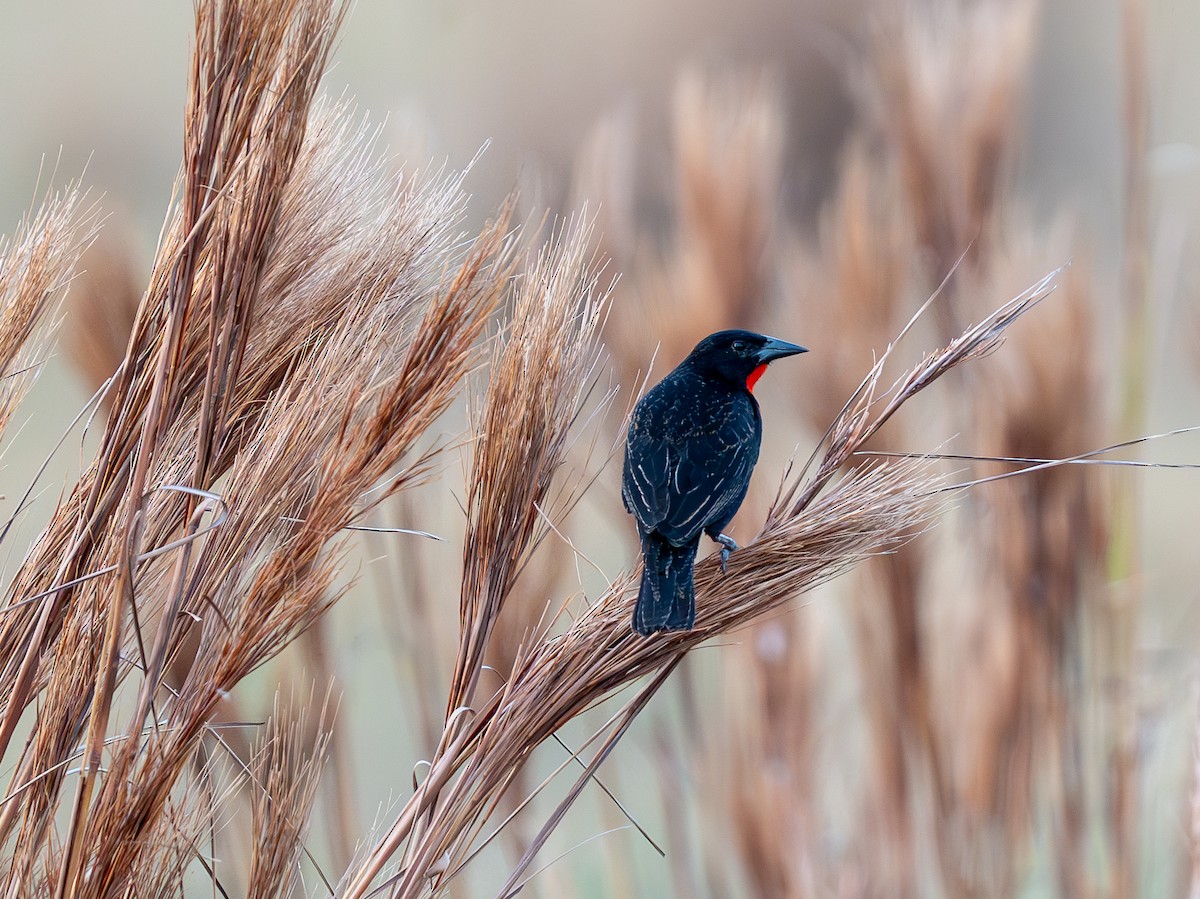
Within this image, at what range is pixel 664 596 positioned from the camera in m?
0.62

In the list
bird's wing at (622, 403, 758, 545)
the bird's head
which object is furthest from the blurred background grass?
bird's wing at (622, 403, 758, 545)

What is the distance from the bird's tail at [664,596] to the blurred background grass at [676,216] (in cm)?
47

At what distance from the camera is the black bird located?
68 cm

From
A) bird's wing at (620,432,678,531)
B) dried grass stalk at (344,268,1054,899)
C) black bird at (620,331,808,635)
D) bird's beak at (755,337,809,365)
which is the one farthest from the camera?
bird's beak at (755,337,809,365)

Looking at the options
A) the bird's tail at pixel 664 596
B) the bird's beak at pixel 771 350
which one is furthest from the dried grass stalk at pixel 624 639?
the bird's beak at pixel 771 350

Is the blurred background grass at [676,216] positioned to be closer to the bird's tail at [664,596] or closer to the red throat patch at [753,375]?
the red throat patch at [753,375]

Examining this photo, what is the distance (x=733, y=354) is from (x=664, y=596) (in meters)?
0.42

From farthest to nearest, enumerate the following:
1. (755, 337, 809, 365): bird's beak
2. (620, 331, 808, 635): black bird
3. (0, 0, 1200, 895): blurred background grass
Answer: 1. (0, 0, 1200, 895): blurred background grass
2. (755, 337, 809, 365): bird's beak
3. (620, 331, 808, 635): black bird

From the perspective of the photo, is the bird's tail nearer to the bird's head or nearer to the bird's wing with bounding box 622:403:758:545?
the bird's wing with bounding box 622:403:758:545

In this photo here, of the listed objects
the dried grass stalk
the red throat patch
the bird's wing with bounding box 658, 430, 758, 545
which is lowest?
the dried grass stalk

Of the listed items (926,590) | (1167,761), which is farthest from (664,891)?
(1167,761)

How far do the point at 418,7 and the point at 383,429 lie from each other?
96 centimetres

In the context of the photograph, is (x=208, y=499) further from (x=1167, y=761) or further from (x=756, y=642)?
(x=1167, y=761)

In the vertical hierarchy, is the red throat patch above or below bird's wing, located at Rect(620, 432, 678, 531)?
above
